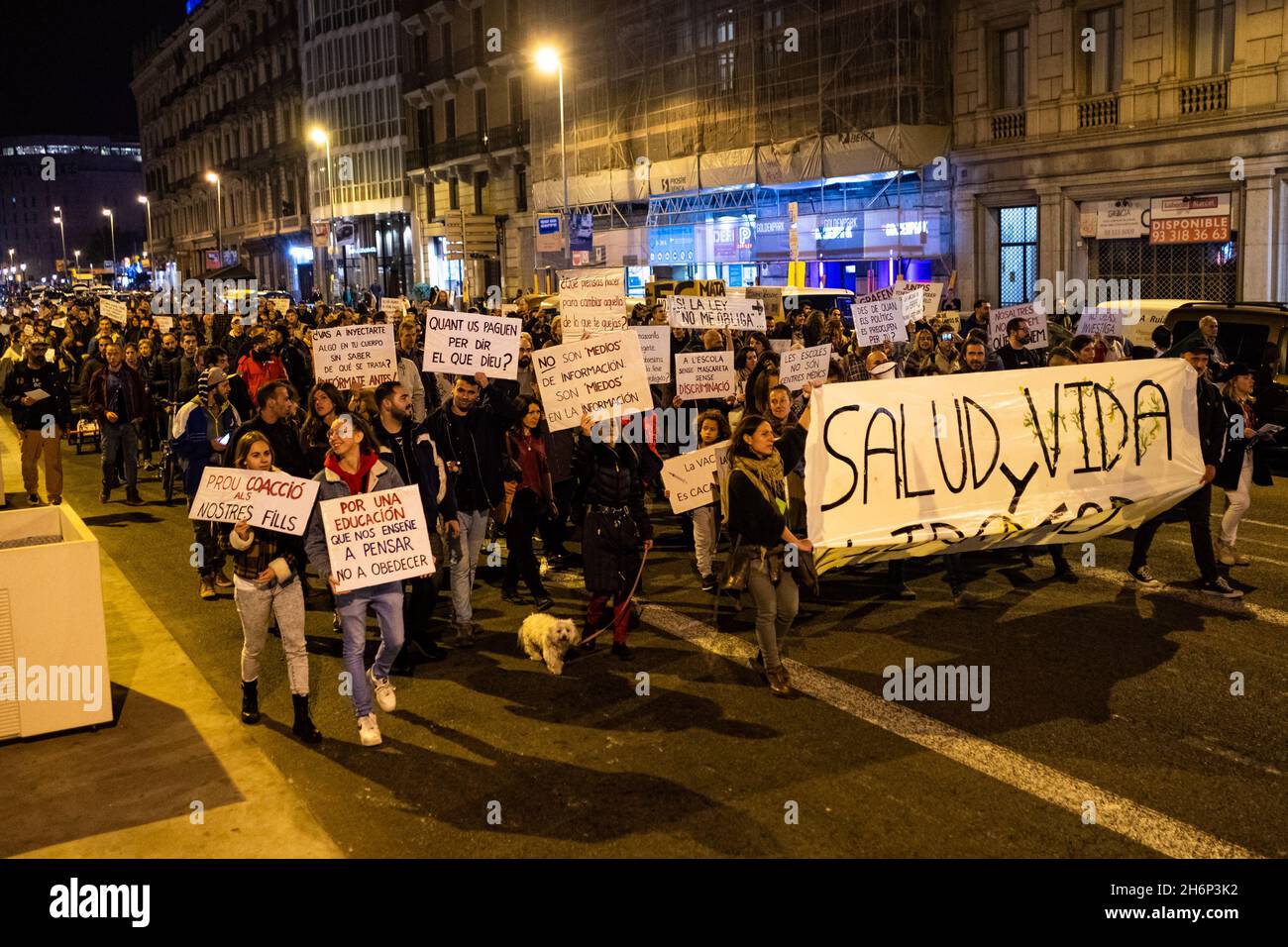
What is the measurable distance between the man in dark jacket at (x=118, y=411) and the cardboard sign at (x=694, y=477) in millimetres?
8127

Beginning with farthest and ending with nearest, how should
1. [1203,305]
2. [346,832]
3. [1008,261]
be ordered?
[1008,261] < [1203,305] < [346,832]

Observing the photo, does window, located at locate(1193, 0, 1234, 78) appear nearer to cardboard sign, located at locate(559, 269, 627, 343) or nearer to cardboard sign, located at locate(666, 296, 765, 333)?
cardboard sign, located at locate(666, 296, 765, 333)

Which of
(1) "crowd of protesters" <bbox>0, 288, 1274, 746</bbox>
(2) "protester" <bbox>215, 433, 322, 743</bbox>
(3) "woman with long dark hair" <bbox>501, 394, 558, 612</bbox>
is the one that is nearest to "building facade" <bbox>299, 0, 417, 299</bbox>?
(1) "crowd of protesters" <bbox>0, 288, 1274, 746</bbox>

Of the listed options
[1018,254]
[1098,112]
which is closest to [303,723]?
[1098,112]

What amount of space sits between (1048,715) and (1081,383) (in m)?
2.83

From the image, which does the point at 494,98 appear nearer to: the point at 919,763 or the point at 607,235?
the point at 607,235

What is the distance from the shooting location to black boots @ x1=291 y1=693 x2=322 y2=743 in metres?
6.82

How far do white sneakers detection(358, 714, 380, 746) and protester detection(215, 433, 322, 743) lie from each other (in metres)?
0.27

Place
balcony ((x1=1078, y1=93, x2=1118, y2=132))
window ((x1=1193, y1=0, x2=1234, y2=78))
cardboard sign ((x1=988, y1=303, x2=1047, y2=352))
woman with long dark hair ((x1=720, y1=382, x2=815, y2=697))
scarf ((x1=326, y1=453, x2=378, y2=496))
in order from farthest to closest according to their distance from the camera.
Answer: balcony ((x1=1078, y1=93, x2=1118, y2=132)), window ((x1=1193, y1=0, x2=1234, y2=78)), cardboard sign ((x1=988, y1=303, x2=1047, y2=352)), woman with long dark hair ((x1=720, y1=382, x2=815, y2=697)), scarf ((x1=326, y1=453, x2=378, y2=496))

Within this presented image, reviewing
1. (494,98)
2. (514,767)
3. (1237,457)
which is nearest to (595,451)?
(514,767)

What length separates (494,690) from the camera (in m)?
7.64

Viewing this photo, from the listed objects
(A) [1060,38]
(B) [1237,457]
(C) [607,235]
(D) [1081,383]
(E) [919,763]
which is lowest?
(E) [919,763]

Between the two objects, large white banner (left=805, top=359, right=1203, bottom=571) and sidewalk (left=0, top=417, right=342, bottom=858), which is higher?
large white banner (left=805, top=359, right=1203, bottom=571)

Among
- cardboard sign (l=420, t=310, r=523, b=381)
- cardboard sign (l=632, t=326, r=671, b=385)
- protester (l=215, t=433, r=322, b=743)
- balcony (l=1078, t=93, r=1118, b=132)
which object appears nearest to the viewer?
protester (l=215, t=433, r=322, b=743)
